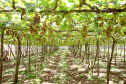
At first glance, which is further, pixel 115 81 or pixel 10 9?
pixel 115 81

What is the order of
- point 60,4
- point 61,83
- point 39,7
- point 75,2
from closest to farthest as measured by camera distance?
point 75,2 < point 60,4 < point 39,7 < point 61,83

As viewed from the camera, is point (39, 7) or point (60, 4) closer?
point (60, 4)

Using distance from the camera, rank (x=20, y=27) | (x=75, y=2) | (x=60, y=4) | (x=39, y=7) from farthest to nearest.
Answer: (x=20, y=27), (x=39, y=7), (x=60, y=4), (x=75, y=2)

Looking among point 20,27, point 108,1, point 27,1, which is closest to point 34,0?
point 27,1

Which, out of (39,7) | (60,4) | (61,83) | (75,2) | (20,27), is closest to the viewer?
(75,2)

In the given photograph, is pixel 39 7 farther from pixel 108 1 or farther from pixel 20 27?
pixel 20 27

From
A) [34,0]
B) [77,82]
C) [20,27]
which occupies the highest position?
[34,0]

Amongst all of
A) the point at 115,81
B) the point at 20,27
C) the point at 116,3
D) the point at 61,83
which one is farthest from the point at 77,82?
the point at 116,3

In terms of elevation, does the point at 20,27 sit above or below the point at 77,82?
above

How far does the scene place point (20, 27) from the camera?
182 inches

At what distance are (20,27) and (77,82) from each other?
447 cm

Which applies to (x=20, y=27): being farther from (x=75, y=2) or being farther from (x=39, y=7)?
(x=75, y=2)

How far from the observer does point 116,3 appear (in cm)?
235

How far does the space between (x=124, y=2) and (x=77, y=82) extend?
5.39 metres
